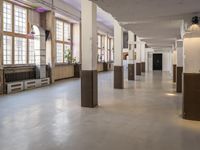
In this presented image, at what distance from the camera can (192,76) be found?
5.53 meters

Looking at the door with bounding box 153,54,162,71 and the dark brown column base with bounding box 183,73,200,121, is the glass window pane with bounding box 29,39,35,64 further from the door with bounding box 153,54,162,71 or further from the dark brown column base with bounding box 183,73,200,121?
the door with bounding box 153,54,162,71

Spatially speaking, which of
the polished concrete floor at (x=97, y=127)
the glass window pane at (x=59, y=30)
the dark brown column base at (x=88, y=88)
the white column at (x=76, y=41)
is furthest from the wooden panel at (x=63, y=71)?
the dark brown column base at (x=88, y=88)

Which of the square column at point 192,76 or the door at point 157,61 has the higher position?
the door at point 157,61

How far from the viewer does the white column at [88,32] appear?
684cm

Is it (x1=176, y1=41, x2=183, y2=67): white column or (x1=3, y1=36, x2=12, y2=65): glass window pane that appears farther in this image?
(x1=3, y1=36, x2=12, y2=65): glass window pane

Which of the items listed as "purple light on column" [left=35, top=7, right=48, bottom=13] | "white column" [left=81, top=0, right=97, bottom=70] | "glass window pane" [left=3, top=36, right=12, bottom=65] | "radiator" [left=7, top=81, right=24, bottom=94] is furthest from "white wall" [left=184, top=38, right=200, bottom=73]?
"purple light on column" [left=35, top=7, right=48, bottom=13]

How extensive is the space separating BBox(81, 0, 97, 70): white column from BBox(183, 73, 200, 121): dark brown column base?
8.70ft

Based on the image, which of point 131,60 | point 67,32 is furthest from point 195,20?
point 67,32

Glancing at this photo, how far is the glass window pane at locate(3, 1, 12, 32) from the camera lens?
10929mm

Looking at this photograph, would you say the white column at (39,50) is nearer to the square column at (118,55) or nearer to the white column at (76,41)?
the square column at (118,55)

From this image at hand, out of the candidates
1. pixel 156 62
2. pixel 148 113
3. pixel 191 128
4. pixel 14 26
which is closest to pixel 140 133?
pixel 191 128

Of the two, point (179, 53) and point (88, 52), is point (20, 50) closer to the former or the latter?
point (88, 52)

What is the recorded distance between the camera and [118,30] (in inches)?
443

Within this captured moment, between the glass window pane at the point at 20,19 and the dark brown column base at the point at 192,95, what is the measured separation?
29.5ft
